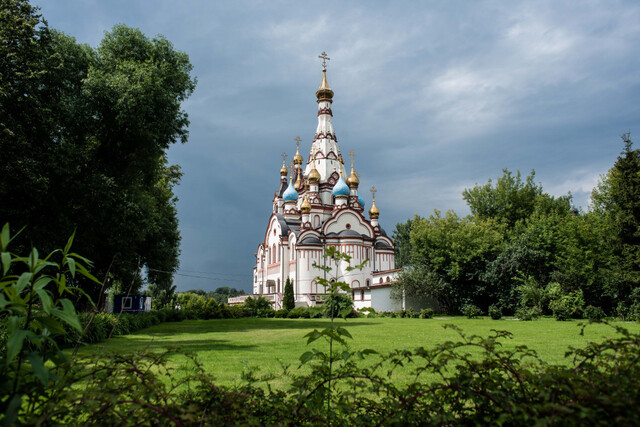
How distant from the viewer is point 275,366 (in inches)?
307

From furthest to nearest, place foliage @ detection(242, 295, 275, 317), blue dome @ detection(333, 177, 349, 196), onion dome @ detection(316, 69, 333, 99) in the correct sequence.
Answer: onion dome @ detection(316, 69, 333, 99), blue dome @ detection(333, 177, 349, 196), foliage @ detection(242, 295, 275, 317)

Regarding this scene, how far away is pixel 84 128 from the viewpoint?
16969 mm

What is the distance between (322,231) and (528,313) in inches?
804

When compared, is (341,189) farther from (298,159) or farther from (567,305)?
(567,305)

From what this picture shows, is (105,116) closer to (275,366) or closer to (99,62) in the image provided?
(99,62)

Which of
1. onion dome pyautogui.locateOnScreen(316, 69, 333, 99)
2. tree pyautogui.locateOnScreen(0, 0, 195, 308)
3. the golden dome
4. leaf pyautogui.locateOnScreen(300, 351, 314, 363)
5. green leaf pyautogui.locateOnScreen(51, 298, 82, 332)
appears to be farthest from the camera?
onion dome pyautogui.locateOnScreen(316, 69, 333, 99)

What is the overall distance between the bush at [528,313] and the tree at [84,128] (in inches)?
777

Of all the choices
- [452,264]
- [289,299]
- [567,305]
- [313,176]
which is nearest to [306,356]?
[567,305]

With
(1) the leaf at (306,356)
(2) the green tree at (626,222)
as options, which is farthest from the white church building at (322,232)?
(1) the leaf at (306,356)

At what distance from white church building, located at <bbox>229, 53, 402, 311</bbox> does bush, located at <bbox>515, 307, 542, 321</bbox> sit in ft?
37.4

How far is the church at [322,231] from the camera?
38000mm

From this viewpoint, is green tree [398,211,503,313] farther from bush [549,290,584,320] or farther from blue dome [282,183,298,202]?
blue dome [282,183,298,202]

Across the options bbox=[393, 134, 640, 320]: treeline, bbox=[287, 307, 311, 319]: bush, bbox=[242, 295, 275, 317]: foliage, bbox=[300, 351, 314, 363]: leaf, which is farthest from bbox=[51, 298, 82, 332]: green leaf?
bbox=[242, 295, 275, 317]: foliage

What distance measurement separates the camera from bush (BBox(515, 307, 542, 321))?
22.9 metres
